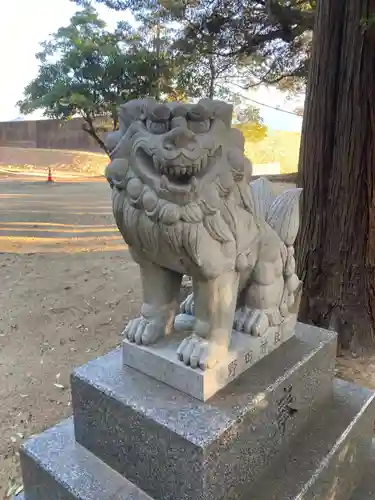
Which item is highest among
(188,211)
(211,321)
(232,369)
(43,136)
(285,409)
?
(43,136)

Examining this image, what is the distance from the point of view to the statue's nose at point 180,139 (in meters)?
0.97

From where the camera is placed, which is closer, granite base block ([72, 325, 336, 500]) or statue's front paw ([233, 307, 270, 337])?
granite base block ([72, 325, 336, 500])

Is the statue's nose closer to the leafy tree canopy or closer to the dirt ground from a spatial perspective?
the dirt ground

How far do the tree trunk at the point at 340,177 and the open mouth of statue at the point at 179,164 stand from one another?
1.49 m

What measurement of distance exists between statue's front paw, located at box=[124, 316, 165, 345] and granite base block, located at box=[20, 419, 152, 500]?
35 cm

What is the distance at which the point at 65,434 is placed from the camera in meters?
1.37

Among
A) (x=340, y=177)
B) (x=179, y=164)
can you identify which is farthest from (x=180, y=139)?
(x=340, y=177)

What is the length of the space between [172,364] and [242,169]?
1.69 feet

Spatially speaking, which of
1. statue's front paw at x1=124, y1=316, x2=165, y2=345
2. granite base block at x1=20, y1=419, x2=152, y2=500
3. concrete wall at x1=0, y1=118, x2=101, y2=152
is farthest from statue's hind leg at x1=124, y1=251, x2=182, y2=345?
concrete wall at x1=0, y1=118, x2=101, y2=152

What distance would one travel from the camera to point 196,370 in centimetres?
113

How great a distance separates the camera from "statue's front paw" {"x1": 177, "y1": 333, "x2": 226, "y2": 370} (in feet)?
3.69

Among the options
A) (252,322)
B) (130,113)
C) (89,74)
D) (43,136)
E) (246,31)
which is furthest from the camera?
(43,136)

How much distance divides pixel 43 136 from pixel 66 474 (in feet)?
57.5

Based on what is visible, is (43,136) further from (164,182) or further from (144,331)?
(164,182)
